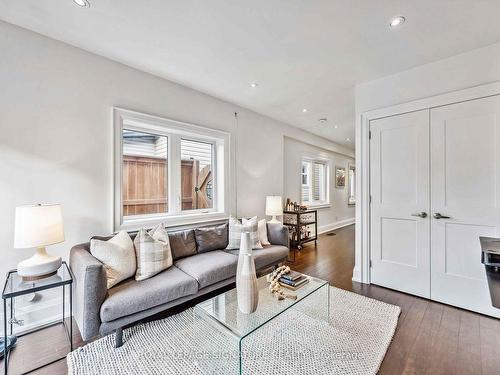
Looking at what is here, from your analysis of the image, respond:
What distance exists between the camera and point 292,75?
285 cm

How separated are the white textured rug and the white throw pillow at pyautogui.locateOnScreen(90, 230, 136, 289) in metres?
0.48

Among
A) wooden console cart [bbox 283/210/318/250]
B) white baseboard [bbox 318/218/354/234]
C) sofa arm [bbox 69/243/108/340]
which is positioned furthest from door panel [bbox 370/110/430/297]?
white baseboard [bbox 318/218/354/234]

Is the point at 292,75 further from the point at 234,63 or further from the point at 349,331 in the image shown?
the point at 349,331

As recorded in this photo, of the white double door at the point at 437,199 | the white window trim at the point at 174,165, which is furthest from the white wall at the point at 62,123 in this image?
the white double door at the point at 437,199

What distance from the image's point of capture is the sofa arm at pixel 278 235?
337cm

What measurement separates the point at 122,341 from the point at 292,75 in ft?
10.5

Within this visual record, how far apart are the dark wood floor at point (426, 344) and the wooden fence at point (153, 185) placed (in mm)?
1364

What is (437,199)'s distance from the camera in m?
2.53

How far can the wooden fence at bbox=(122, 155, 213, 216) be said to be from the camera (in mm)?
2811

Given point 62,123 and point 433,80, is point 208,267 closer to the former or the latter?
point 62,123

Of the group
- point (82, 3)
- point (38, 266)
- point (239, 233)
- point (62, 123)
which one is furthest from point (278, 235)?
point (82, 3)

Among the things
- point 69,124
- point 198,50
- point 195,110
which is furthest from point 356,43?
point 69,124

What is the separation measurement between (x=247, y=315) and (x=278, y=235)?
183 centimetres

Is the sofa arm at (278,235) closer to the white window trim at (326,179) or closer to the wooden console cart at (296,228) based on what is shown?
the wooden console cart at (296,228)
